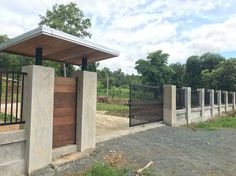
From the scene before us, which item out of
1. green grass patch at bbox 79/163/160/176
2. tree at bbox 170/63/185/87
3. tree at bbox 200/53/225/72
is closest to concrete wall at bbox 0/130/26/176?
green grass patch at bbox 79/163/160/176

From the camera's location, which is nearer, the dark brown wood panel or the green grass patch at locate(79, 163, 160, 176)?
the green grass patch at locate(79, 163, 160, 176)

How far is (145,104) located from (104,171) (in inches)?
221

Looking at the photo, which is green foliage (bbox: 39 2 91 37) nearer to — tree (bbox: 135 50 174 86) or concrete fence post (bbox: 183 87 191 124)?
concrete fence post (bbox: 183 87 191 124)

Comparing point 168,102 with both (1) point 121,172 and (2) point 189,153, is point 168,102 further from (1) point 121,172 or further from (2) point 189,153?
(1) point 121,172

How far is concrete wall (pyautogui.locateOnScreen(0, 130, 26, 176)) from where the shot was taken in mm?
4520

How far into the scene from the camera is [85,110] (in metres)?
6.11

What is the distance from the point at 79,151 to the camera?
6000 mm

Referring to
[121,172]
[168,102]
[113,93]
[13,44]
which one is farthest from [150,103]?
[113,93]

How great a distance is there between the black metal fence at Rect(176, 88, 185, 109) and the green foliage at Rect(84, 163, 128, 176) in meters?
7.39

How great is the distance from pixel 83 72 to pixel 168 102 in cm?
588

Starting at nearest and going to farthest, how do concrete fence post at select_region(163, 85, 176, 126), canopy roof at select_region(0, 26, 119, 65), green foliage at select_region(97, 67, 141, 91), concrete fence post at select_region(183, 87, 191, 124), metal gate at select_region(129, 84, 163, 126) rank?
canopy roof at select_region(0, 26, 119, 65) < metal gate at select_region(129, 84, 163, 126) < concrete fence post at select_region(163, 85, 176, 126) < concrete fence post at select_region(183, 87, 191, 124) < green foliage at select_region(97, 67, 141, 91)

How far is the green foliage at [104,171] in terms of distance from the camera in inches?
189

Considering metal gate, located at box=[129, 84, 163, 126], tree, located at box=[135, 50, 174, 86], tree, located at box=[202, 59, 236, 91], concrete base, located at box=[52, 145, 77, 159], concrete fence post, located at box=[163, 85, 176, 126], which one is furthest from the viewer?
tree, located at box=[135, 50, 174, 86]

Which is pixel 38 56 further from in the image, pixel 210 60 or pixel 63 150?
pixel 210 60
